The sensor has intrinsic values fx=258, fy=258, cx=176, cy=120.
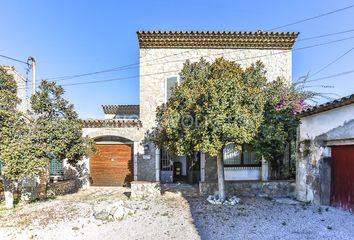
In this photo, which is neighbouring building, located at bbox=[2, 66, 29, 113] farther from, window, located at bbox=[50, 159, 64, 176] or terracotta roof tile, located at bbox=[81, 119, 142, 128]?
window, located at bbox=[50, 159, 64, 176]

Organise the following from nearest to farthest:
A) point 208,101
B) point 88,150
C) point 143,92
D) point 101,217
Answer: point 101,217 < point 208,101 < point 88,150 < point 143,92

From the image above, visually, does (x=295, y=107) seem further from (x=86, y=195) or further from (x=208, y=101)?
(x=86, y=195)

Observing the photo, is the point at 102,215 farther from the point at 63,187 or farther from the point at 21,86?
the point at 21,86

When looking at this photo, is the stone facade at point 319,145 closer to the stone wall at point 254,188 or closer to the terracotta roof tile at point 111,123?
the stone wall at point 254,188

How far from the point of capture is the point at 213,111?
9.14 m

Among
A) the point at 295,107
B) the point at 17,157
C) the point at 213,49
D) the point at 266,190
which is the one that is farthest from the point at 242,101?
the point at 17,157

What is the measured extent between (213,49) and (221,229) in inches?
417

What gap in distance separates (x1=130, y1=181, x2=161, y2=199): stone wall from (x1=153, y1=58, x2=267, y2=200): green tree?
2.36 metres

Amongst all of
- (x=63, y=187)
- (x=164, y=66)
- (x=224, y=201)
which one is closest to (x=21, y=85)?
(x=63, y=187)

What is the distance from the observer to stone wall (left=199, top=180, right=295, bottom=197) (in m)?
12.1

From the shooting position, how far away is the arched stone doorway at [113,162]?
15523mm

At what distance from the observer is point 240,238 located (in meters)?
6.70

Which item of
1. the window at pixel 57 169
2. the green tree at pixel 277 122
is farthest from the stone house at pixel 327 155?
the window at pixel 57 169

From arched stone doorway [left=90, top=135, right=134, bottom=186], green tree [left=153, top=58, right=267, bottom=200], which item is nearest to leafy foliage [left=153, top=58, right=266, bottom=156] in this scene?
green tree [left=153, top=58, right=267, bottom=200]
